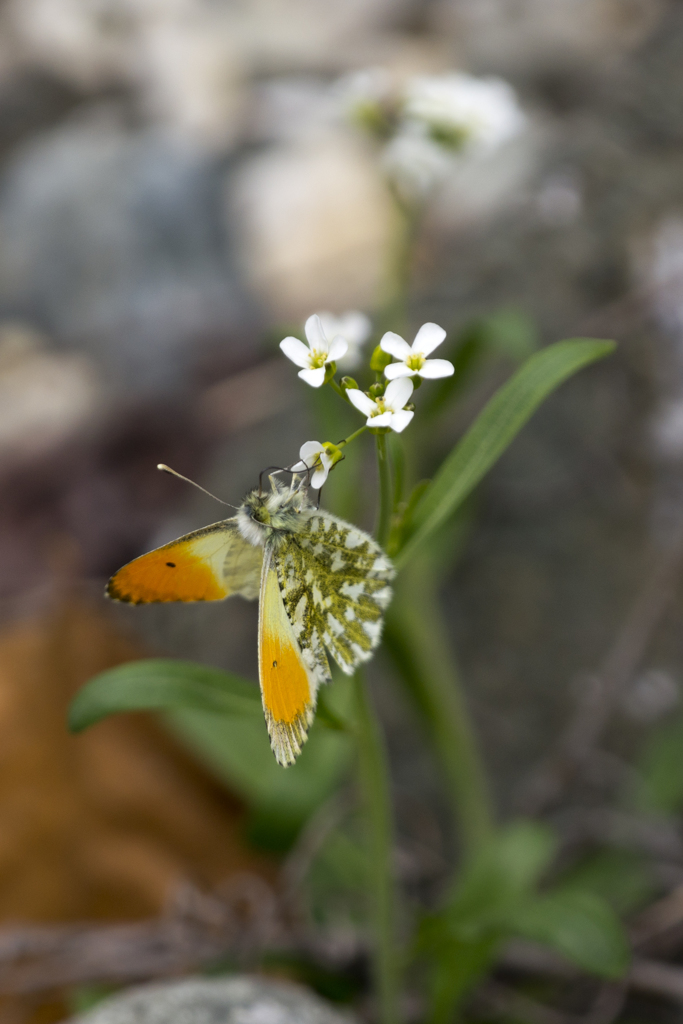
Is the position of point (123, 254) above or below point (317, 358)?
below

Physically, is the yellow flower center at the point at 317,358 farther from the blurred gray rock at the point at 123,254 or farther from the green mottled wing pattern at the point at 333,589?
the blurred gray rock at the point at 123,254

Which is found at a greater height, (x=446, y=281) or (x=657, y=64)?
(x=657, y=64)

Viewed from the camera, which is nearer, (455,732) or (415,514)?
(415,514)

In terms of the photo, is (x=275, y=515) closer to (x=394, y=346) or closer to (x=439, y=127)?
(x=394, y=346)

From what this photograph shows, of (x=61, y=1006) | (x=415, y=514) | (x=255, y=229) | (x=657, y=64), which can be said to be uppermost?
(x=657, y=64)

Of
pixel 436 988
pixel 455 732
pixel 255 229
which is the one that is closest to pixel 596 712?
pixel 455 732

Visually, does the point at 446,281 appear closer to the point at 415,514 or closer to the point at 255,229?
the point at 255,229

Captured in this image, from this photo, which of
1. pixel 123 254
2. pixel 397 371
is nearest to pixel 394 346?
pixel 397 371

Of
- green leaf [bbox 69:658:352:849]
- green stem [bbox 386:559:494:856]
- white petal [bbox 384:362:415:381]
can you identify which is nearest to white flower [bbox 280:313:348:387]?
white petal [bbox 384:362:415:381]
